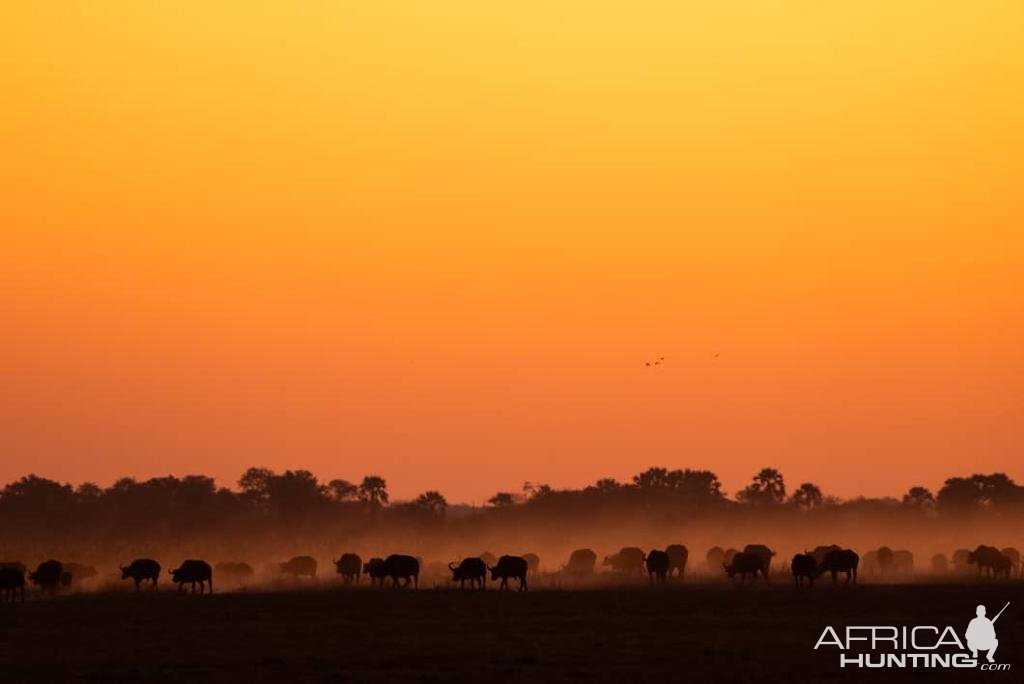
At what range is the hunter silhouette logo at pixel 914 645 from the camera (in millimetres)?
→ 36875

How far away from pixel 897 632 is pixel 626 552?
4128 centimetres

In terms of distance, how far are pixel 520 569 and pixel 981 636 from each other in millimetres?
28014

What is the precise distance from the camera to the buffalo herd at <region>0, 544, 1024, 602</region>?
64.7m

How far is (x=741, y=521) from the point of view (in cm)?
15325

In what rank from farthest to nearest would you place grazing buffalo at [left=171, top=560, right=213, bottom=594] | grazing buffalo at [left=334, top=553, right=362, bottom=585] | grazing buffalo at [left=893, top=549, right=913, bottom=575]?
1. grazing buffalo at [left=893, top=549, right=913, bottom=575]
2. grazing buffalo at [left=334, top=553, right=362, bottom=585]
3. grazing buffalo at [left=171, top=560, right=213, bottom=594]

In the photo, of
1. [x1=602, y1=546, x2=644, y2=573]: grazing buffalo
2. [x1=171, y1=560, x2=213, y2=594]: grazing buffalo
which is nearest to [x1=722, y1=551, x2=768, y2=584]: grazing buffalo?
[x1=602, y1=546, x2=644, y2=573]: grazing buffalo

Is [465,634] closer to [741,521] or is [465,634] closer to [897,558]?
[897,558]

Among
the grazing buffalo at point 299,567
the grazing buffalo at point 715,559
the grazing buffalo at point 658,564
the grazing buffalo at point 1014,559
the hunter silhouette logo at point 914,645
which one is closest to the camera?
the hunter silhouette logo at point 914,645

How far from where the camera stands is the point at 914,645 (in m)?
39.9

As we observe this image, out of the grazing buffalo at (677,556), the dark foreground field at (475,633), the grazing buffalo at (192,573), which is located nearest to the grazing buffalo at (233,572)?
the grazing buffalo at (192,573)

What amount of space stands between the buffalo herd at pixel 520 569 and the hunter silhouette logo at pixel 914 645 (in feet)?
71.1

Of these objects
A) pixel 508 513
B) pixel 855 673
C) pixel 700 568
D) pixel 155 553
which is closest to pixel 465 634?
pixel 855 673

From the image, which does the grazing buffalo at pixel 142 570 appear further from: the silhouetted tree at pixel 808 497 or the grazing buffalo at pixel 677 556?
the silhouetted tree at pixel 808 497

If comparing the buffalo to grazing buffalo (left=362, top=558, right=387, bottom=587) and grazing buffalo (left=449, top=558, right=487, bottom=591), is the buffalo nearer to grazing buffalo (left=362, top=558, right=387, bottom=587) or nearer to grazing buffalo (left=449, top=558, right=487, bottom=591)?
grazing buffalo (left=449, top=558, right=487, bottom=591)
